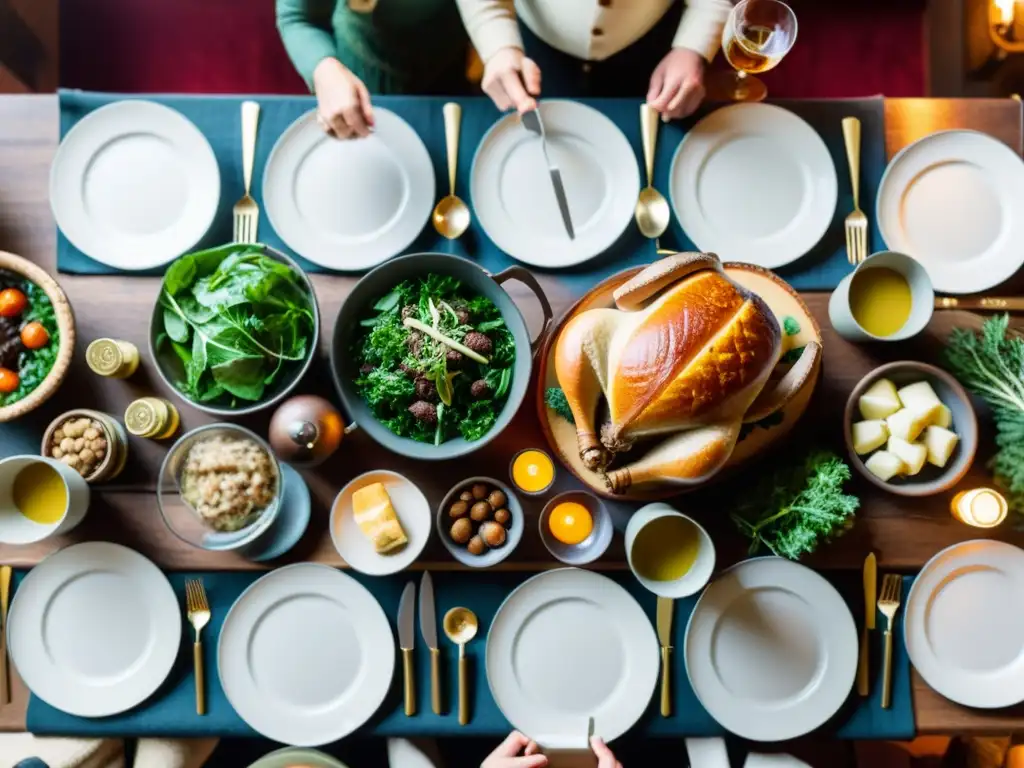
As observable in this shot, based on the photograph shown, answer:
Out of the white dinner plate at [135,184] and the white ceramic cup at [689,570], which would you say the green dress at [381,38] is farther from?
the white ceramic cup at [689,570]

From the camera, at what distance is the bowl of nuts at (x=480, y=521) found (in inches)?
48.7

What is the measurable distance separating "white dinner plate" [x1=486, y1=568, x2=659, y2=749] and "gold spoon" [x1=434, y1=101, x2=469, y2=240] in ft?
2.29

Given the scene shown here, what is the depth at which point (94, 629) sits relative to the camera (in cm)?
131

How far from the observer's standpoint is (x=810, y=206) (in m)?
1.40

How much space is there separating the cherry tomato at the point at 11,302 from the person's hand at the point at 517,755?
1.17m

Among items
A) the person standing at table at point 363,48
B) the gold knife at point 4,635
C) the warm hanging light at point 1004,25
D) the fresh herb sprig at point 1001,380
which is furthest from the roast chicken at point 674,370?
the warm hanging light at point 1004,25

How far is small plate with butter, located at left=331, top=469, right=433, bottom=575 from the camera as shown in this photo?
1.23 m

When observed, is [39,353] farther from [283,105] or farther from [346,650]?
[346,650]

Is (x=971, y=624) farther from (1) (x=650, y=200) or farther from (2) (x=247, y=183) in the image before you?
(2) (x=247, y=183)

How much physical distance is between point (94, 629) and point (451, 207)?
1.06 meters

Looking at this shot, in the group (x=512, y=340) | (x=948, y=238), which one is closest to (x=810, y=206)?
(x=948, y=238)

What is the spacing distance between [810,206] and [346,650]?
50.0 inches

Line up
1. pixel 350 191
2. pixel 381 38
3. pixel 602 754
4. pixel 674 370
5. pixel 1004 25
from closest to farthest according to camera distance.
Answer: pixel 674 370 < pixel 602 754 < pixel 350 191 < pixel 381 38 < pixel 1004 25

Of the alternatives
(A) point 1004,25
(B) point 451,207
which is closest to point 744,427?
(B) point 451,207
